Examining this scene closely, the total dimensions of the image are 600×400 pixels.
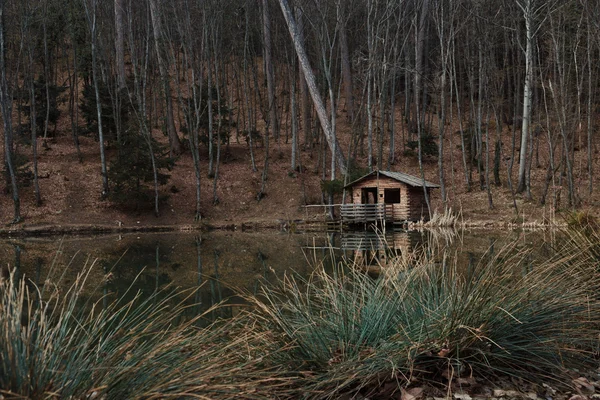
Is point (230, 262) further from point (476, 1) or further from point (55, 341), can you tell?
point (476, 1)

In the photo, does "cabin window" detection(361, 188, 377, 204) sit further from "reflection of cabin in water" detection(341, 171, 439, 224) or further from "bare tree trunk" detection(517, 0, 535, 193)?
"bare tree trunk" detection(517, 0, 535, 193)

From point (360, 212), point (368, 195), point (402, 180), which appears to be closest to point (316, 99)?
point (402, 180)

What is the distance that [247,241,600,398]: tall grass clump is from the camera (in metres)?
3.04

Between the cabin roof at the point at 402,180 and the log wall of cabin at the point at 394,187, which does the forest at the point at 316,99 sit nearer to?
the cabin roof at the point at 402,180

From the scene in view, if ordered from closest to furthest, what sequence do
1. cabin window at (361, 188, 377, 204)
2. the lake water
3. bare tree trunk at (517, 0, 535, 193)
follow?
the lake water → bare tree trunk at (517, 0, 535, 193) → cabin window at (361, 188, 377, 204)

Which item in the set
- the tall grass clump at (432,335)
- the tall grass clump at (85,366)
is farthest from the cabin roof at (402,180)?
the tall grass clump at (85,366)

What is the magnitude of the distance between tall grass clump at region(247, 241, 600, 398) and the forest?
1996cm

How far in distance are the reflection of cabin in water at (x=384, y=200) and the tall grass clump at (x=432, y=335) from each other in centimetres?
2121

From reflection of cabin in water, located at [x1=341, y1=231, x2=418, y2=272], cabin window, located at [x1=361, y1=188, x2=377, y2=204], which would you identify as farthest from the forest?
reflection of cabin in water, located at [x1=341, y1=231, x2=418, y2=272]

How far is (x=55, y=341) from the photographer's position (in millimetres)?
2168

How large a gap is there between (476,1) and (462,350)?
27.5m

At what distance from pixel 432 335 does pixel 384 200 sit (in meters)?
23.6

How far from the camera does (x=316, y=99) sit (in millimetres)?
26125

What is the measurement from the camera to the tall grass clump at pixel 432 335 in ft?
9.97
